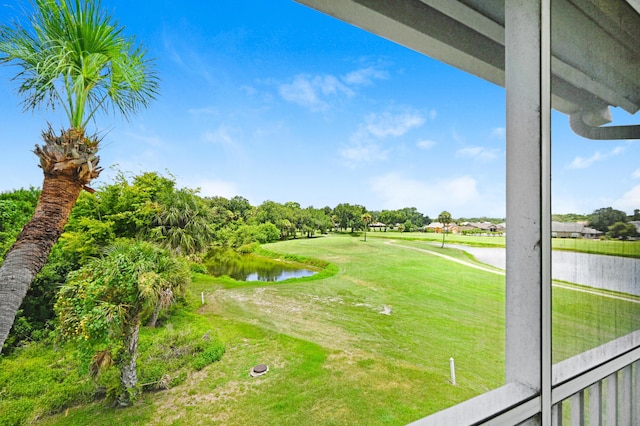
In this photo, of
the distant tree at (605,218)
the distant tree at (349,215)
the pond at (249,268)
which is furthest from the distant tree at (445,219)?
the pond at (249,268)

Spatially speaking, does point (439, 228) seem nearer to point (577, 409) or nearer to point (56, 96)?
point (577, 409)

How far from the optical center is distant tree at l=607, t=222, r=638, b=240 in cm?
89

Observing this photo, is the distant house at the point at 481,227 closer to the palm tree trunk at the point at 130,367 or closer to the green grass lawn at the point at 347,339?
the green grass lawn at the point at 347,339

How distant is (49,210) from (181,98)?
717mm

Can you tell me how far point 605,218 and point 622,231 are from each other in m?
0.13

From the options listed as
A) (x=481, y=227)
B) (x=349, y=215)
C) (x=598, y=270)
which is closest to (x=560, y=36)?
(x=598, y=270)

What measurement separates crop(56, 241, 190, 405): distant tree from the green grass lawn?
67mm

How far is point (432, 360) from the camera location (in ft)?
4.27

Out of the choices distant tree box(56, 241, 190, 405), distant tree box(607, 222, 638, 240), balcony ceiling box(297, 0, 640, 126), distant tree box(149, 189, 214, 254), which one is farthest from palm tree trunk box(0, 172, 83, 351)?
distant tree box(607, 222, 638, 240)

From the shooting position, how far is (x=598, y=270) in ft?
2.54

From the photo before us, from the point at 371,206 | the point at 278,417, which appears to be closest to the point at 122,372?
the point at 278,417

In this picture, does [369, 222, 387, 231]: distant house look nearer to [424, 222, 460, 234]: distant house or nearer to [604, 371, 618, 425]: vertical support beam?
[424, 222, 460, 234]: distant house

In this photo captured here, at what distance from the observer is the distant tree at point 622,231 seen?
89cm

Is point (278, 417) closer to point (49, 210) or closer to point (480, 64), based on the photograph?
point (49, 210)
